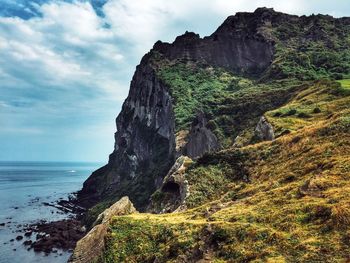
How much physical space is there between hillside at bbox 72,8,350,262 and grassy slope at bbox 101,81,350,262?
3.7 inches

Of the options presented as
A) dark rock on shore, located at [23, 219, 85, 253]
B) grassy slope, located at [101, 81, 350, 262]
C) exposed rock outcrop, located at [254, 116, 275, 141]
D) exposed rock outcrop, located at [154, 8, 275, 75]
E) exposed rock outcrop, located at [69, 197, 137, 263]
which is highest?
exposed rock outcrop, located at [154, 8, 275, 75]

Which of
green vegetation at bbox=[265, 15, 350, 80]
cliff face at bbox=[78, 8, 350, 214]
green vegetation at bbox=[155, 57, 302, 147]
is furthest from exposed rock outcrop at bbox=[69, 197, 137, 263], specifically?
green vegetation at bbox=[265, 15, 350, 80]

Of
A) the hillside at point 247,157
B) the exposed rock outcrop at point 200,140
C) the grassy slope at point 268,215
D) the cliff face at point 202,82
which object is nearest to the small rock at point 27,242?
the hillside at point 247,157

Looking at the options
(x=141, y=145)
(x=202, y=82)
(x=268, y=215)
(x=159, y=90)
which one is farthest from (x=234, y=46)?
(x=268, y=215)

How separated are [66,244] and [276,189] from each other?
233ft

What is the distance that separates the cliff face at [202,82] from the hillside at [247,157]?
60cm

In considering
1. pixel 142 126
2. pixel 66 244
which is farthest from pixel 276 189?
pixel 142 126

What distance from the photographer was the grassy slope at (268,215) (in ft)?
77.7

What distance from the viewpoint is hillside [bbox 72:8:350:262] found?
84.8 feet

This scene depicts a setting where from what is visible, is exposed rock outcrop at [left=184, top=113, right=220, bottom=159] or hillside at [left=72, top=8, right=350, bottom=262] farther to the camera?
exposed rock outcrop at [left=184, top=113, right=220, bottom=159]

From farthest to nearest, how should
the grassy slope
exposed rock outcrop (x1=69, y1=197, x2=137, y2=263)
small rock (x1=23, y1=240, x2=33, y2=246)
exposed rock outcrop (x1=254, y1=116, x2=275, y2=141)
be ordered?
small rock (x1=23, y1=240, x2=33, y2=246) < exposed rock outcrop (x1=254, y1=116, x2=275, y2=141) < exposed rock outcrop (x1=69, y1=197, x2=137, y2=263) < the grassy slope

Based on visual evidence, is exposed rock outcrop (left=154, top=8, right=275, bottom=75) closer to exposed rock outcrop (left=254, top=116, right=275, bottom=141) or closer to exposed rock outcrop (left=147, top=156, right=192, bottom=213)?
exposed rock outcrop (left=254, top=116, right=275, bottom=141)

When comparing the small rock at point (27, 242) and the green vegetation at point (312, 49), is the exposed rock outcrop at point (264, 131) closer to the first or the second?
the green vegetation at point (312, 49)

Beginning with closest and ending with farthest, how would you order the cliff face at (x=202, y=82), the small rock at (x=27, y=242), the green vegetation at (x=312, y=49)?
the small rock at (x=27, y=242) → the cliff face at (x=202, y=82) → the green vegetation at (x=312, y=49)
